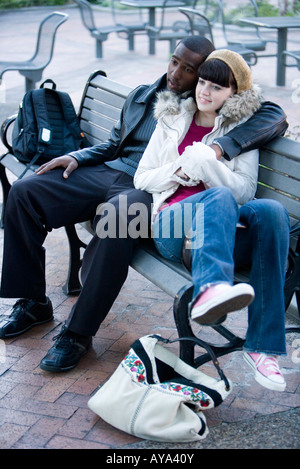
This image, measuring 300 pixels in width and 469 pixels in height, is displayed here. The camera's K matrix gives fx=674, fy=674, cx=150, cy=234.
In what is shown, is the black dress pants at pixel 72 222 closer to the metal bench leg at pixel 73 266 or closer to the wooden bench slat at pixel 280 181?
the metal bench leg at pixel 73 266

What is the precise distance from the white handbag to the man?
1.39 ft

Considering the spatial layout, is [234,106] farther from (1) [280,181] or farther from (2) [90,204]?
(2) [90,204]

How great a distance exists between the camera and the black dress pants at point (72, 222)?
3.13 metres

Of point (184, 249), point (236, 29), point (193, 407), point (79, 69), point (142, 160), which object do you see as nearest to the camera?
point (193, 407)

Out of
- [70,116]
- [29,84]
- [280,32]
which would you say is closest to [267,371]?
[70,116]

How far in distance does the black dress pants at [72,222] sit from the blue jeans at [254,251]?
0.48 m

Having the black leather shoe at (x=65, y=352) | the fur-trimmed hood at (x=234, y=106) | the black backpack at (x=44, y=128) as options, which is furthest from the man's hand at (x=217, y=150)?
the black backpack at (x=44, y=128)

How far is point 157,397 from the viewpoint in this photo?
2.66 metres

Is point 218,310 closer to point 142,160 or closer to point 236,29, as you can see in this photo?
point 142,160

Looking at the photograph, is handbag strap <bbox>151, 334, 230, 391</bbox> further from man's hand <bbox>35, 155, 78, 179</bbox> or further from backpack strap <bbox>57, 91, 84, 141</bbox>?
backpack strap <bbox>57, 91, 84, 141</bbox>

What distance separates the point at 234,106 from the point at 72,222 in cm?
112
